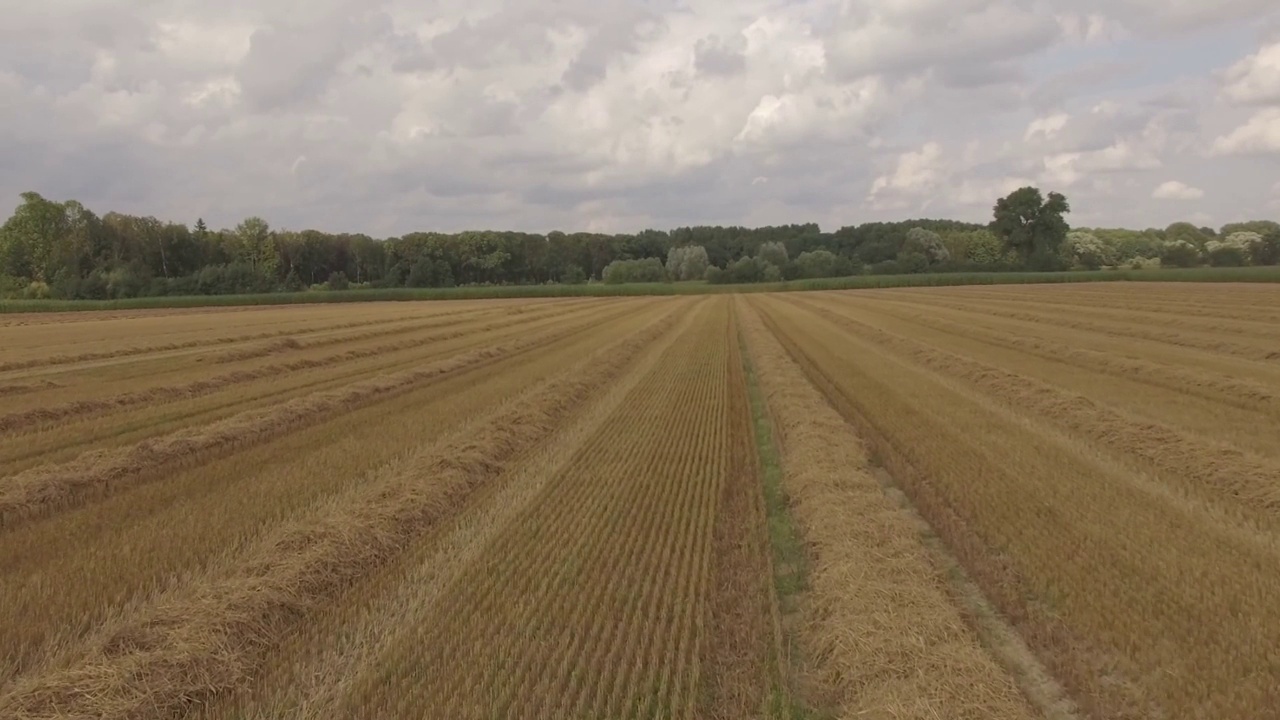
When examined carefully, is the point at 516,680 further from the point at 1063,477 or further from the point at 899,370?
the point at 899,370

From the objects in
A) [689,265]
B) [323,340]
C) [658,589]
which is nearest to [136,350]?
[323,340]

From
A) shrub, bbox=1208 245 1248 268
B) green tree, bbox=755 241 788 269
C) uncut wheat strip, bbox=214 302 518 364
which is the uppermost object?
green tree, bbox=755 241 788 269

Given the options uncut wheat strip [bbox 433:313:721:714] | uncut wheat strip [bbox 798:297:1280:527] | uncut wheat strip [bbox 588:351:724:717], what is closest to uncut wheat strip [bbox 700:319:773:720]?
uncut wheat strip [bbox 588:351:724:717]

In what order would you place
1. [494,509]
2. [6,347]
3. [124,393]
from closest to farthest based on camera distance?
[494,509] → [124,393] → [6,347]

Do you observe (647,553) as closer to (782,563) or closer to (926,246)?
(782,563)

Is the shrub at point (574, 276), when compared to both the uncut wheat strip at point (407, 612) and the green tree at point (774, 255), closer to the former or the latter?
the green tree at point (774, 255)

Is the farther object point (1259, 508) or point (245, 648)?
point (1259, 508)

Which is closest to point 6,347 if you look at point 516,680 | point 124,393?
point 124,393

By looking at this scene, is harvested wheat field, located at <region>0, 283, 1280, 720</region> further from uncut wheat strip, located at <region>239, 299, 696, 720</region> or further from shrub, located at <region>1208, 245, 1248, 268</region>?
→ shrub, located at <region>1208, 245, 1248, 268</region>
